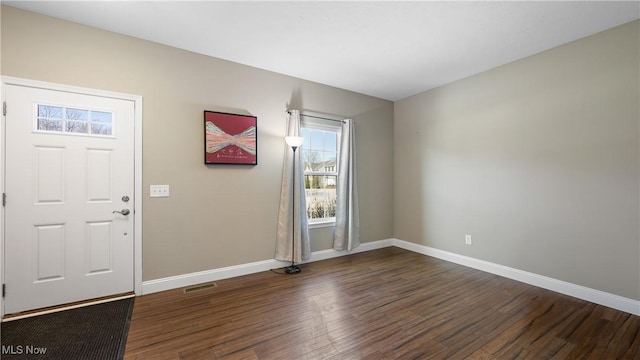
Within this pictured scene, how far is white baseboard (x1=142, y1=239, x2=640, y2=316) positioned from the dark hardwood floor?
0.10m

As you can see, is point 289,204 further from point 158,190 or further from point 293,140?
point 158,190

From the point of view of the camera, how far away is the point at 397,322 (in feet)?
7.66

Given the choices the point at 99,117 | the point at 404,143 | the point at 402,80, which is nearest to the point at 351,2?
the point at 402,80

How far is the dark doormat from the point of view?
1891mm

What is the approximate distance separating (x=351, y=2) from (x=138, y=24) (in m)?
2.07

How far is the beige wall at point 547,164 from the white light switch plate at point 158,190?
3.79 meters

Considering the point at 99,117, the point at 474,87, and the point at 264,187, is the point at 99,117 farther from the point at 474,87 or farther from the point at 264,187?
the point at 474,87

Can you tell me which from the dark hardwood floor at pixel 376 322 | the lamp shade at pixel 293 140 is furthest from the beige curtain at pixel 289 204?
the dark hardwood floor at pixel 376 322

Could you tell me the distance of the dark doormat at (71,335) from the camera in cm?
189

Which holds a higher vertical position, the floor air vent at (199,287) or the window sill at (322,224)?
the window sill at (322,224)

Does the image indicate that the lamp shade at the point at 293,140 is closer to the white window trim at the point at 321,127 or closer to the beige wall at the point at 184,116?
the beige wall at the point at 184,116

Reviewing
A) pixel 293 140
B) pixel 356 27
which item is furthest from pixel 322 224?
pixel 356 27

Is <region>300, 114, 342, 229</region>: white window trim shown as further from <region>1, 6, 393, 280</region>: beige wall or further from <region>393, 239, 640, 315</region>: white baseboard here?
<region>393, 239, 640, 315</region>: white baseboard

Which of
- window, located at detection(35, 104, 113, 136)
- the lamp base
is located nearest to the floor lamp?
the lamp base
